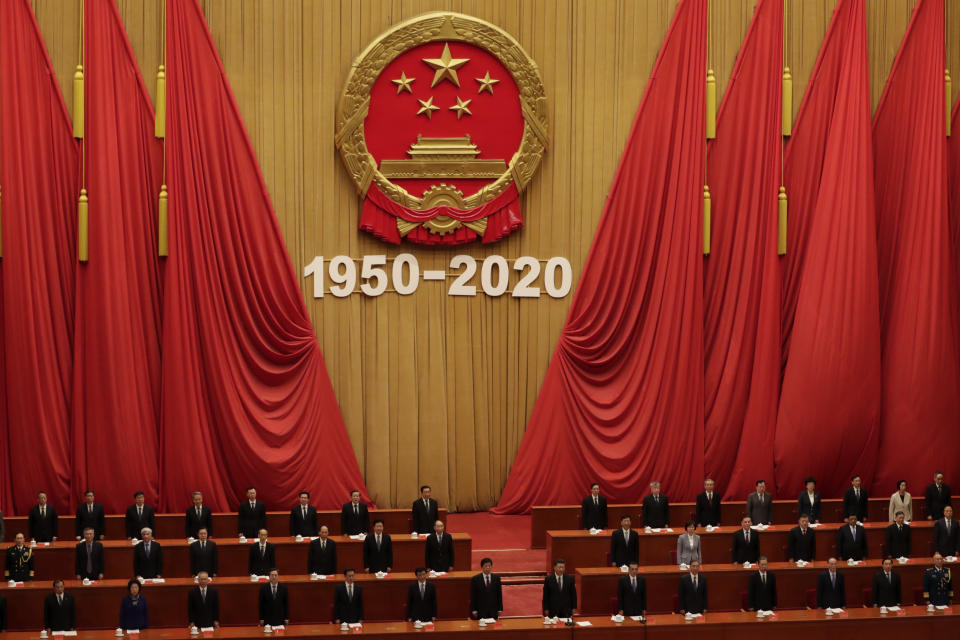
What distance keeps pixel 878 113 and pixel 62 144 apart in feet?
23.8

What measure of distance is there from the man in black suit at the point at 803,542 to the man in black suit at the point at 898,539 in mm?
642

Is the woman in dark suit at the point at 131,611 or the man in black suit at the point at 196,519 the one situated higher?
the man in black suit at the point at 196,519

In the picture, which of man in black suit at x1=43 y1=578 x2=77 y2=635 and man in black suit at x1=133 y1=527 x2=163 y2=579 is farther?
man in black suit at x1=133 y1=527 x2=163 y2=579

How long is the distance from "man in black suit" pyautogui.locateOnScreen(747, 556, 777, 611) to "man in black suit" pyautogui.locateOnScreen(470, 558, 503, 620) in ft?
5.68

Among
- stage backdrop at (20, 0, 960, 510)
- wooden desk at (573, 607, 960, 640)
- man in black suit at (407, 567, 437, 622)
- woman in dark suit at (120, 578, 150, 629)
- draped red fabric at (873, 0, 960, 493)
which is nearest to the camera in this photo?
woman in dark suit at (120, 578, 150, 629)

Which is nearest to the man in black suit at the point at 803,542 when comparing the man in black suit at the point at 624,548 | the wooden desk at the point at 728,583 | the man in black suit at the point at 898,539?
the wooden desk at the point at 728,583

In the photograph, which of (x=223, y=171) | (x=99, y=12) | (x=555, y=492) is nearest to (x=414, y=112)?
(x=223, y=171)

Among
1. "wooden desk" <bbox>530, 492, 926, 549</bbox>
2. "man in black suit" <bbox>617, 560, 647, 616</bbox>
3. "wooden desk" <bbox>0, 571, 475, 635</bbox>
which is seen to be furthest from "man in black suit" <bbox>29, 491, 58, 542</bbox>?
"man in black suit" <bbox>617, 560, 647, 616</bbox>

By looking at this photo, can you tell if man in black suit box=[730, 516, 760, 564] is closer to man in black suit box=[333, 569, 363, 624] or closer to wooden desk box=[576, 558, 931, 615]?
wooden desk box=[576, 558, 931, 615]

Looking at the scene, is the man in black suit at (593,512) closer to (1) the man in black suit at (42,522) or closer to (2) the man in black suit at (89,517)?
(2) the man in black suit at (89,517)

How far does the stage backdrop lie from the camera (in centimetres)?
1063

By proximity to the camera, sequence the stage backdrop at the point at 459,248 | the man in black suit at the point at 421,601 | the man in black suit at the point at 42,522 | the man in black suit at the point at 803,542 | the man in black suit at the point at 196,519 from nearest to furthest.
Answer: the man in black suit at the point at 421,601, the man in black suit at the point at 803,542, the man in black suit at the point at 42,522, the man in black suit at the point at 196,519, the stage backdrop at the point at 459,248

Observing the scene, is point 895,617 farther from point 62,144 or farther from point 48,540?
point 62,144

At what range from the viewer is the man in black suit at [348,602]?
7.79 meters
